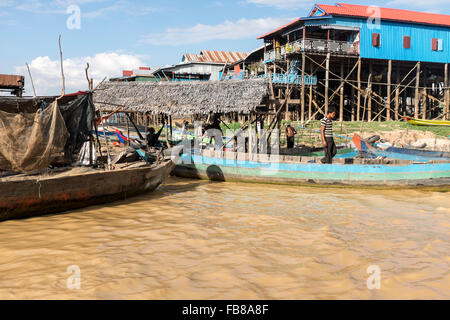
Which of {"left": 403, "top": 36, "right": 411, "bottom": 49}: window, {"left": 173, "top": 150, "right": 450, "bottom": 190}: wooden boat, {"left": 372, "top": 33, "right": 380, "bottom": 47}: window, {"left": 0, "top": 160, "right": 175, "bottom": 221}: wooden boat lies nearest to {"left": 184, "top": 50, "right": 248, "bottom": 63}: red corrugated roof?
{"left": 372, "top": 33, "right": 380, "bottom": 47}: window

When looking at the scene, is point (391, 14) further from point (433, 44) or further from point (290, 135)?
point (290, 135)

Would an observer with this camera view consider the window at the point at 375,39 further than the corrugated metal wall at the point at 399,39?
Yes

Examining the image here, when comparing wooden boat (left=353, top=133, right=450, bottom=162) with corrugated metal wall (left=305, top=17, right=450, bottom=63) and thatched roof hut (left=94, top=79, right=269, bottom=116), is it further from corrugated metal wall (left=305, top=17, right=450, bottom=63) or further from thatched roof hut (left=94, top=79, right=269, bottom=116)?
corrugated metal wall (left=305, top=17, right=450, bottom=63)

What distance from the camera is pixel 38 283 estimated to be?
3477 mm

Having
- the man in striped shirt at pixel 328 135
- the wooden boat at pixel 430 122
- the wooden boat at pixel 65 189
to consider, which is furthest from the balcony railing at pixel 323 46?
the wooden boat at pixel 65 189

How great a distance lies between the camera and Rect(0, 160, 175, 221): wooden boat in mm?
5406

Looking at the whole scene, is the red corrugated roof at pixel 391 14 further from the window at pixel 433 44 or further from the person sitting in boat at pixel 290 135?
the person sitting in boat at pixel 290 135

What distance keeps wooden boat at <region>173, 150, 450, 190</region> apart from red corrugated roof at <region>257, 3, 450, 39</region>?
13.0m

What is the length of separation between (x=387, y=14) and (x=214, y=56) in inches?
579

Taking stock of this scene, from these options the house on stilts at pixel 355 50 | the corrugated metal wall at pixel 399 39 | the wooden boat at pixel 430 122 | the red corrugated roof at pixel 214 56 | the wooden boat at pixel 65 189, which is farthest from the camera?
the red corrugated roof at pixel 214 56

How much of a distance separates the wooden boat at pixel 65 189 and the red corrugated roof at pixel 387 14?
1584 centimetres

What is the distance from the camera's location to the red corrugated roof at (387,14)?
20375 millimetres

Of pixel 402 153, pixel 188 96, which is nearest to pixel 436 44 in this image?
pixel 402 153

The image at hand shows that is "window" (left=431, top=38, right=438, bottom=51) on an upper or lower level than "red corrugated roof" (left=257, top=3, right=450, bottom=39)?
lower
